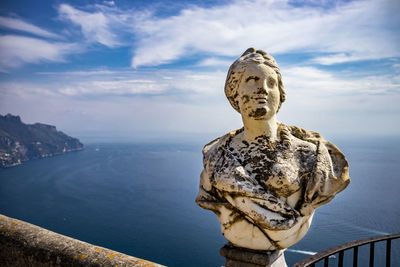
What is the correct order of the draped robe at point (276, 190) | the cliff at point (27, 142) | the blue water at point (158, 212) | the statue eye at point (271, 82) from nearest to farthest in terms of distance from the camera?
the draped robe at point (276, 190) → the statue eye at point (271, 82) → the blue water at point (158, 212) → the cliff at point (27, 142)

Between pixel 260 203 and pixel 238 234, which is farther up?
pixel 260 203

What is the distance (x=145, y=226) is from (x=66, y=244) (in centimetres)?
5768

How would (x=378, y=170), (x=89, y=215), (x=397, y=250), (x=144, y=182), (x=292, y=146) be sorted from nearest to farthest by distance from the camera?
(x=292, y=146)
(x=397, y=250)
(x=89, y=215)
(x=144, y=182)
(x=378, y=170)

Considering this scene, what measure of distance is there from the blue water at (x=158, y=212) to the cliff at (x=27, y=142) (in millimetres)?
38958

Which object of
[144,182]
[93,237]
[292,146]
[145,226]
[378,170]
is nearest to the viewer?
[292,146]

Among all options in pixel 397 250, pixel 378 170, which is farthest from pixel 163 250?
pixel 378 170

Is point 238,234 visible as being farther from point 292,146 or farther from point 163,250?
point 163,250

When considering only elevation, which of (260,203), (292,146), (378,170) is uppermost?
(292,146)

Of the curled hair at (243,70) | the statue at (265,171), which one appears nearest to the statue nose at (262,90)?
the statue at (265,171)

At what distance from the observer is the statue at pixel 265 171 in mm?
2615

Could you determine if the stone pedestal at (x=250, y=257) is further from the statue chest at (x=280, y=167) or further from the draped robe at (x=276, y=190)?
the statue chest at (x=280, y=167)

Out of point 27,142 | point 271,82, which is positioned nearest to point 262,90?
point 271,82

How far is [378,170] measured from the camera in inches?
3750

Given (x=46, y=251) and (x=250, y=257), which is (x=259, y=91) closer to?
(x=250, y=257)
